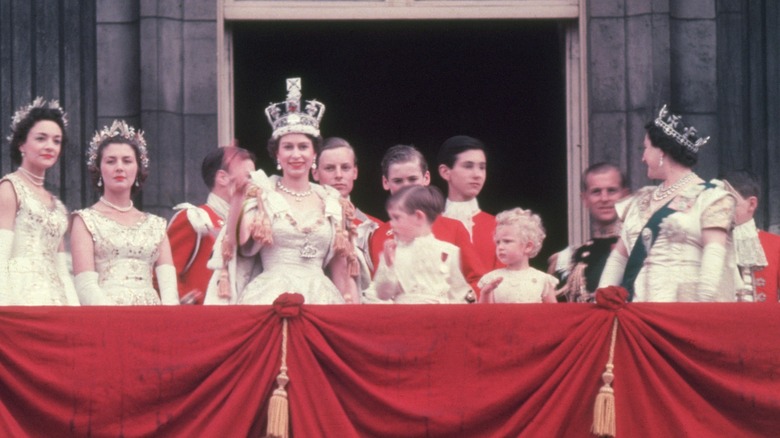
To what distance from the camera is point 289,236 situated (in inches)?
412

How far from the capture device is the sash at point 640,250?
33.9 feet

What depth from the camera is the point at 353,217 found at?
429 inches

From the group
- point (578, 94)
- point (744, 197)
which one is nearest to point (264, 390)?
point (744, 197)

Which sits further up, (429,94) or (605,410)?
(429,94)

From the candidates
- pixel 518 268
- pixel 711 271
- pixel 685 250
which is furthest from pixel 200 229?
pixel 711 271

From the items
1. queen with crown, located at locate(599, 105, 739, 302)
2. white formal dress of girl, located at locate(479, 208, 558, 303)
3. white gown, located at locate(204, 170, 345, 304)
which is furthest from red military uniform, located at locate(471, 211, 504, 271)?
white gown, located at locate(204, 170, 345, 304)

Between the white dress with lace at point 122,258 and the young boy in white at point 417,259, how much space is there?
1255 mm

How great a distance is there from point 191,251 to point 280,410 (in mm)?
2387

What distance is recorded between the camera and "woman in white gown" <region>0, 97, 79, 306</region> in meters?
10.3

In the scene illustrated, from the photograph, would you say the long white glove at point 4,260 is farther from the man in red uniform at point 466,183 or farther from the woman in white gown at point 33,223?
the man in red uniform at point 466,183

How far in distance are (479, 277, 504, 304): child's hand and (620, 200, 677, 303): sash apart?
2.23 feet

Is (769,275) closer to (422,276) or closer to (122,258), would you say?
(422,276)

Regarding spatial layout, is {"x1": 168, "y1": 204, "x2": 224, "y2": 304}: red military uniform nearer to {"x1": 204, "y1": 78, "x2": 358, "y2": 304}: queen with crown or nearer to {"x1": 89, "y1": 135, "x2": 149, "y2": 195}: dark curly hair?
{"x1": 89, "y1": 135, "x2": 149, "y2": 195}: dark curly hair

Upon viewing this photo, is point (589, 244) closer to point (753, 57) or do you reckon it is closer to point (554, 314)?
point (554, 314)
